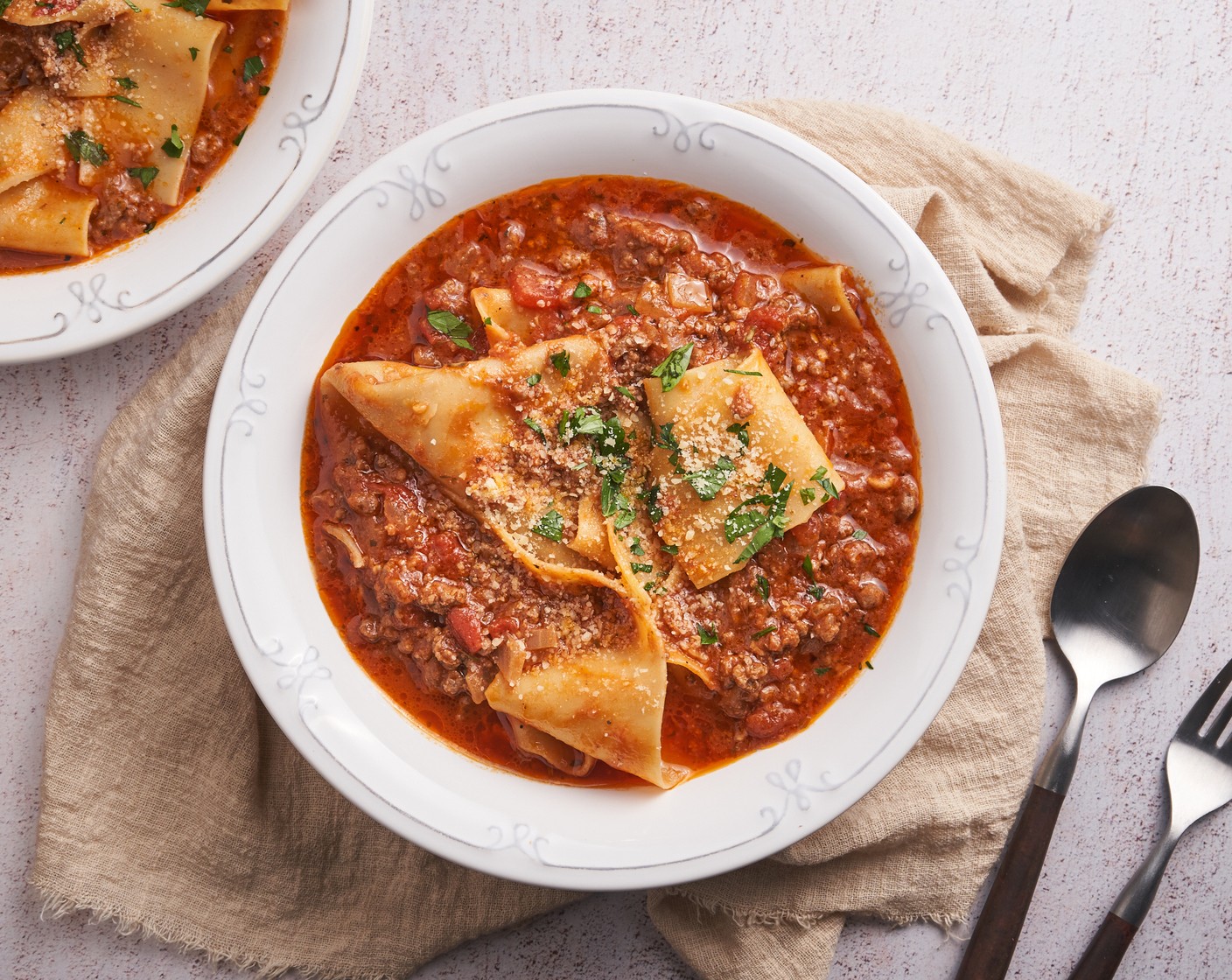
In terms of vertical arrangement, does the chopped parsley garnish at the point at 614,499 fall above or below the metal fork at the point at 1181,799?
above

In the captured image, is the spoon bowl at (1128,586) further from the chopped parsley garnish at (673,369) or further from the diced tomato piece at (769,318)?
the chopped parsley garnish at (673,369)

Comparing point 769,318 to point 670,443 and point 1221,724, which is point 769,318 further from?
point 1221,724

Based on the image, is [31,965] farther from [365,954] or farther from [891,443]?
[891,443]

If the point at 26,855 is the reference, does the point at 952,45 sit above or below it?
above

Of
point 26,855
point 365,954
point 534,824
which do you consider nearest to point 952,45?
point 534,824

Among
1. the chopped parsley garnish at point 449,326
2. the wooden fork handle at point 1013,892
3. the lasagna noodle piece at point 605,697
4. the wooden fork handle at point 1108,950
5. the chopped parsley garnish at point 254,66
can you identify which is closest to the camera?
the lasagna noodle piece at point 605,697

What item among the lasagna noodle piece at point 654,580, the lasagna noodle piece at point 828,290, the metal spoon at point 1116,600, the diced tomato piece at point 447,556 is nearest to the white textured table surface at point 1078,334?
the metal spoon at point 1116,600

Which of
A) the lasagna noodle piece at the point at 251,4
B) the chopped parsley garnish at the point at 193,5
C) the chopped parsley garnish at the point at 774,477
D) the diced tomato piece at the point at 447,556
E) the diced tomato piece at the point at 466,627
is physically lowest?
the diced tomato piece at the point at 466,627
